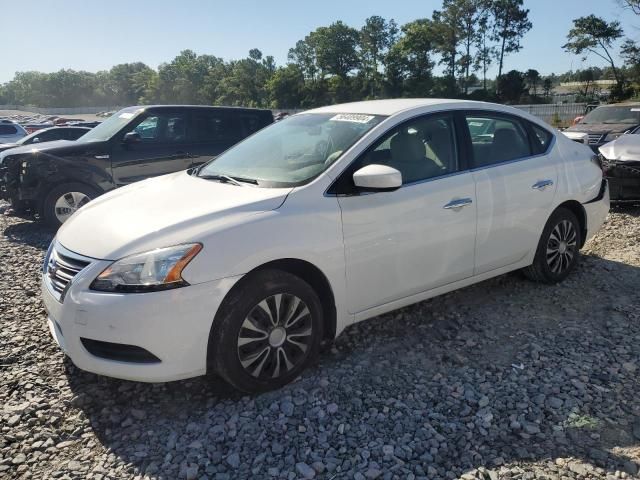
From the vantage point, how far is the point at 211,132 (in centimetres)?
850

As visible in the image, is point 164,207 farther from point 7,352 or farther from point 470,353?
point 470,353

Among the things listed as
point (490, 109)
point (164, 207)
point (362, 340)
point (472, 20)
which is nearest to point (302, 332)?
point (362, 340)

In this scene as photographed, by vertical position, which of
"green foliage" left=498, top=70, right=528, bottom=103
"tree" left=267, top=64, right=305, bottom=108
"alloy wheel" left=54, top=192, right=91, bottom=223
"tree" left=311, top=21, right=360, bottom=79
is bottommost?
"alloy wheel" left=54, top=192, right=91, bottom=223

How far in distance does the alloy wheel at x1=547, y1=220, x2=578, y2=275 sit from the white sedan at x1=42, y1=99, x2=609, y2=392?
0.05m

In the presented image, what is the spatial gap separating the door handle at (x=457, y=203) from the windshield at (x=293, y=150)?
0.77 m

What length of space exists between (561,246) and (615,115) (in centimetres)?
825

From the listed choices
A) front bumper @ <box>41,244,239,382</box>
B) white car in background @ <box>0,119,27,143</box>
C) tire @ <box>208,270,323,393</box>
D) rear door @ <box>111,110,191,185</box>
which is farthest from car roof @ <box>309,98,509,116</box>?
white car in background @ <box>0,119,27,143</box>

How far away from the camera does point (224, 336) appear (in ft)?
9.46

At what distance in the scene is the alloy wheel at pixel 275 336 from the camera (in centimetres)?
300

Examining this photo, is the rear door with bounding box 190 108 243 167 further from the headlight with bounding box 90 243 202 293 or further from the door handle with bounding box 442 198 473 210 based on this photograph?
the headlight with bounding box 90 243 202 293

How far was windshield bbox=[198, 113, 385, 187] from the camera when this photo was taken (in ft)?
11.4

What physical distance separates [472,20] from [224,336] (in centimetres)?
7364

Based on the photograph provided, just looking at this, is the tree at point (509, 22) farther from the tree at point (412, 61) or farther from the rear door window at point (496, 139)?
the rear door window at point (496, 139)

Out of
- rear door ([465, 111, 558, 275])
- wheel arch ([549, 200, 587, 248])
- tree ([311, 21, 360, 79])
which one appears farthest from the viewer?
tree ([311, 21, 360, 79])
